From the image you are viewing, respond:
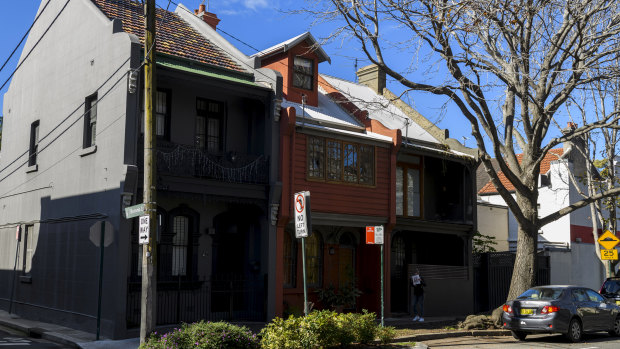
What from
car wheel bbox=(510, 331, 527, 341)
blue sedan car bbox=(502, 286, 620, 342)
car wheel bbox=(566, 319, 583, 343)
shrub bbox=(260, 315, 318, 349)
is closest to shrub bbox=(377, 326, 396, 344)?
shrub bbox=(260, 315, 318, 349)

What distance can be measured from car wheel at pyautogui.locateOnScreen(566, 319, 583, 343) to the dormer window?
37.2 feet

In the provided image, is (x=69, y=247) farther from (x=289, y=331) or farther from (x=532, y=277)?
(x=532, y=277)

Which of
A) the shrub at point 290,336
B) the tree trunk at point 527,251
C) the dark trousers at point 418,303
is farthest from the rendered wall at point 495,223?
the shrub at point 290,336

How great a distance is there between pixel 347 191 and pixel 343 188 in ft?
0.59

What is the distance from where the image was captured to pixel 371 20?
54.4ft

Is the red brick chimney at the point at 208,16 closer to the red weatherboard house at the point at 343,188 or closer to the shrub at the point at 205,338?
the red weatherboard house at the point at 343,188

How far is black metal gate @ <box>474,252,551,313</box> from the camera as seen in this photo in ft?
82.1

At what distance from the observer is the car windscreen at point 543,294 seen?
16.0 m

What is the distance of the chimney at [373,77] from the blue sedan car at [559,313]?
1414cm

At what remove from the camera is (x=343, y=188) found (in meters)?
20.3

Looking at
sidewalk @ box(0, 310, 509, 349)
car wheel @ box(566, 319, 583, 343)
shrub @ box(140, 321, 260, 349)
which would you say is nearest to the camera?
shrub @ box(140, 321, 260, 349)

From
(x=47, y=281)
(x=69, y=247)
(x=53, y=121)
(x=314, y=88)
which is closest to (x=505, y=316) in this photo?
(x=314, y=88)

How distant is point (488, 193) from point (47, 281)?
22.8 metres

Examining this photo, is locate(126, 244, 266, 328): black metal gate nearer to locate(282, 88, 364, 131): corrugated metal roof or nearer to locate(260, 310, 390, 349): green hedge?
locate(260, 310, 390, 349): green hedge
